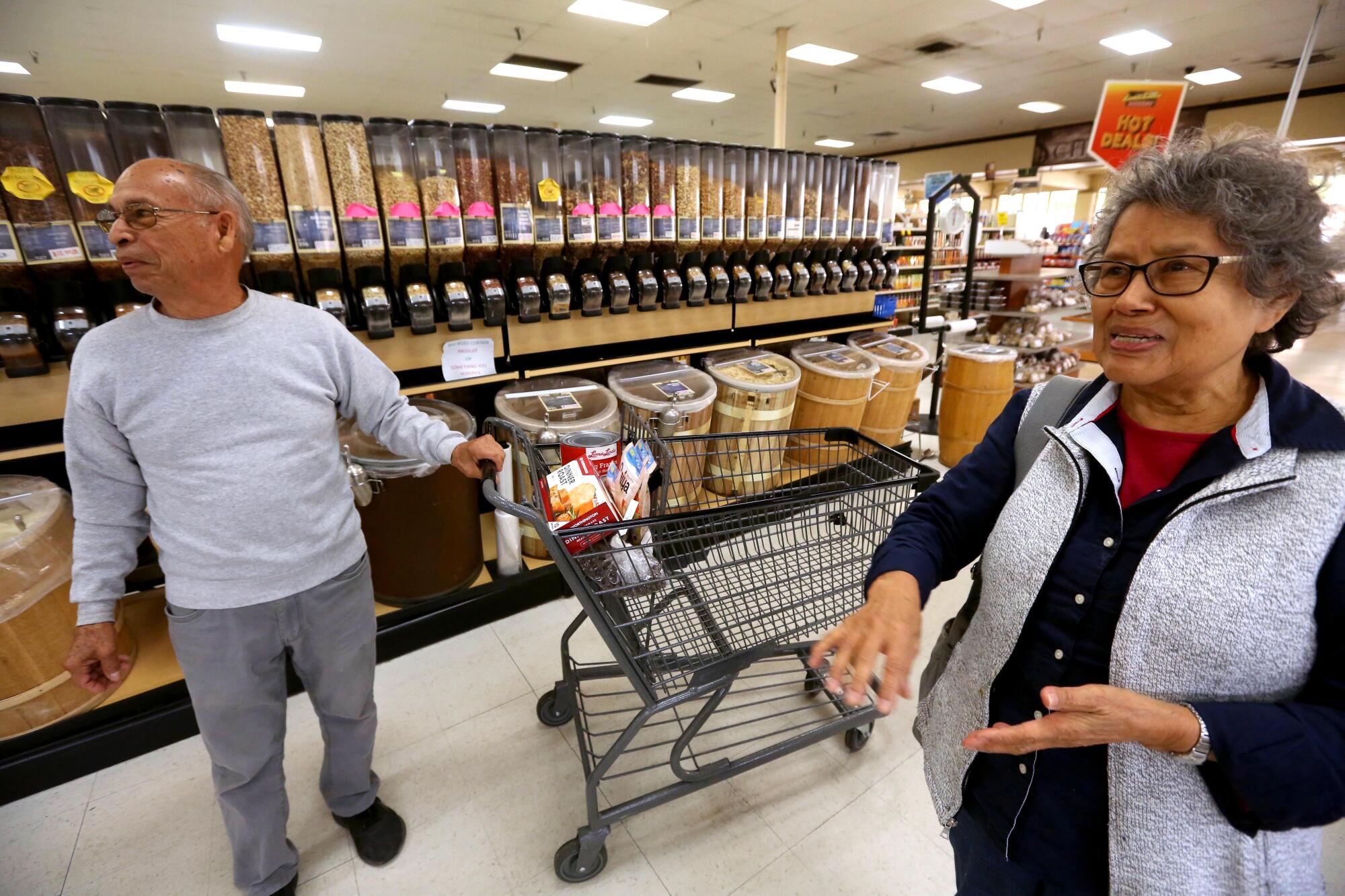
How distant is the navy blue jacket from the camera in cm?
70

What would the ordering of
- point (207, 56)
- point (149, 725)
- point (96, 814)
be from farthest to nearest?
1. point (207, 56)
2. point (149, 725)
3. point (96, 814)

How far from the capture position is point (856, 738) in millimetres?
1981

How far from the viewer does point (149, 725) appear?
1.99m

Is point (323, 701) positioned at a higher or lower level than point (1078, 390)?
lower

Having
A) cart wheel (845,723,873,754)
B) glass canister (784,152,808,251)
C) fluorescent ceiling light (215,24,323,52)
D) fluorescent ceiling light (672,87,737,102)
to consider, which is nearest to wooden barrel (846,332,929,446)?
glass canister (784,152,808,251)

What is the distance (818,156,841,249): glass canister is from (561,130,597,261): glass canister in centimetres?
150

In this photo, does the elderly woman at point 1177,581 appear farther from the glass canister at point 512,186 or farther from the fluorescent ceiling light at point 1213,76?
the fluorescent ceiling light at point 1213,76

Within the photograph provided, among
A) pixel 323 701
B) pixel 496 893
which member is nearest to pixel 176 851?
pixel 323 701

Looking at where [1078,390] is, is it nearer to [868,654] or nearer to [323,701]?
[868,654]

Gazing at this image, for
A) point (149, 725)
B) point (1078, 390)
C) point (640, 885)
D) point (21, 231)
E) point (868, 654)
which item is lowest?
point (640, 885)

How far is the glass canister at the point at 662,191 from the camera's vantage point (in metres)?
2.72

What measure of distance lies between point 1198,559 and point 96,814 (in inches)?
111

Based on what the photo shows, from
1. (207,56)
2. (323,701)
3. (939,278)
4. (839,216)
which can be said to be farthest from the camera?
(939,278)

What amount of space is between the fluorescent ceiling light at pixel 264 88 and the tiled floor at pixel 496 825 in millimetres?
9322
